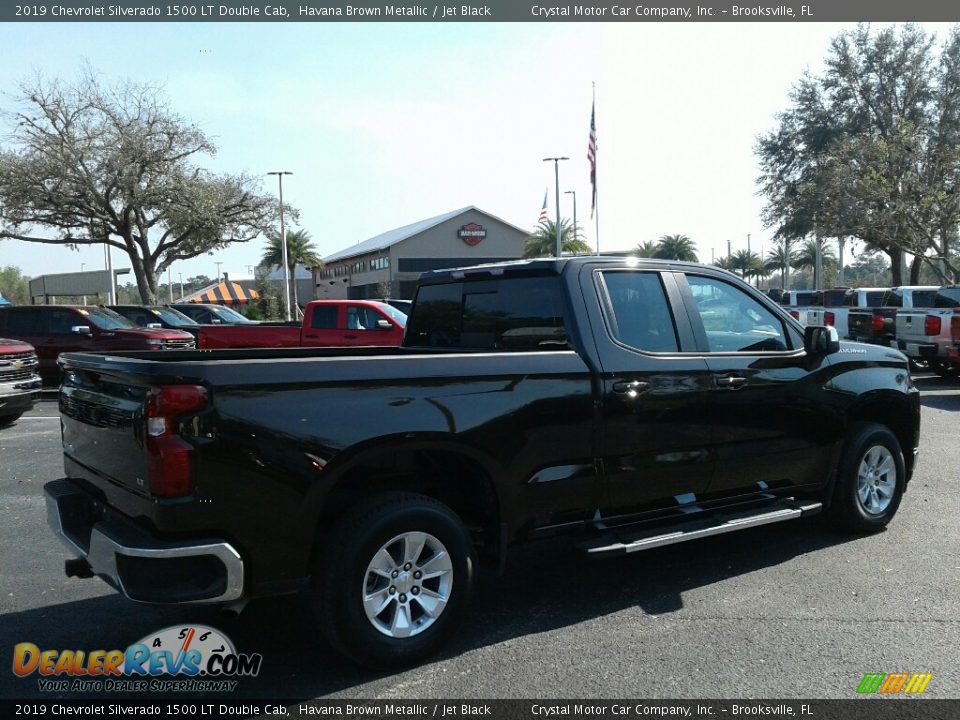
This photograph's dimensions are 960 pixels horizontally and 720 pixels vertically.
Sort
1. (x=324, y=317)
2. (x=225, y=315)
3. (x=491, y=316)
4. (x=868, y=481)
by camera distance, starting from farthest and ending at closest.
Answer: (x=225, y=315), (x=324, y=317), (x=868, y=481), (x=491, y=316)

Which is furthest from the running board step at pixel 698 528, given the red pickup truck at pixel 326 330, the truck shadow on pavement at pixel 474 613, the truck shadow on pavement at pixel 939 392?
the red pickup truck at pixel 326 330

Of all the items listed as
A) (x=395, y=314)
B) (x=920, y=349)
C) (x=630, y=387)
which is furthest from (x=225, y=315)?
(x=630, y=387)

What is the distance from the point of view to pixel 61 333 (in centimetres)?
1552

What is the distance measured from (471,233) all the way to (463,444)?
5861 centimetres

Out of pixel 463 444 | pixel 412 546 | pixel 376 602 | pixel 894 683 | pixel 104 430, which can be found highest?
pixel 104 430

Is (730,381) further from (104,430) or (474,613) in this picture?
(104,430)

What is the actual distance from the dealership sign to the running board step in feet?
187

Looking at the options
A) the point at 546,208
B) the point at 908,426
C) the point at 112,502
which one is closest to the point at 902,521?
the point at 908,426

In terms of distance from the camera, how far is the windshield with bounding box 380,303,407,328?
15438 millimetres

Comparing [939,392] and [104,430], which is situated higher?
[104,430]

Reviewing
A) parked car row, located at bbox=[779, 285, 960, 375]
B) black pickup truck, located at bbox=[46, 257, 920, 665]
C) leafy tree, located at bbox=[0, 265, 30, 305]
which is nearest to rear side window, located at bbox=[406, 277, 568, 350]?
black pickup truck, located at bbox=[46, 257, 920, 665]

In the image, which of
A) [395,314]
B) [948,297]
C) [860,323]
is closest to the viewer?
[395,314]

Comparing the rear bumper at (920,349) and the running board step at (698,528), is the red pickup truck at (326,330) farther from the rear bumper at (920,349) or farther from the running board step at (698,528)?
the running board step at (698,528)

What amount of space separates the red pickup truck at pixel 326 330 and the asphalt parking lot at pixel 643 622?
973 cm
